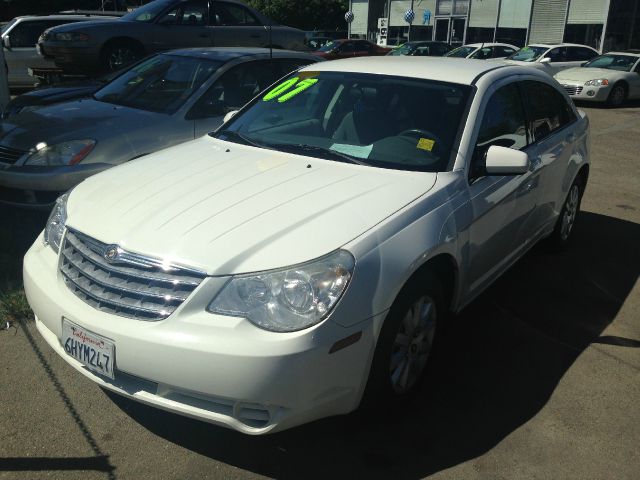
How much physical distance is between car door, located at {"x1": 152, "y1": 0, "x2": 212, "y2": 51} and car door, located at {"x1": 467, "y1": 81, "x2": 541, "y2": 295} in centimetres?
802

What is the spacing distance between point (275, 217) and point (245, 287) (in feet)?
1.40

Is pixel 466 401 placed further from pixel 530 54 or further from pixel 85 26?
pixel 530 54

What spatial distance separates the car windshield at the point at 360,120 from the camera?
136 inches

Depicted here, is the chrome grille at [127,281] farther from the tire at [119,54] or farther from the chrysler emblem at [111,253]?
the tire at [119,54]

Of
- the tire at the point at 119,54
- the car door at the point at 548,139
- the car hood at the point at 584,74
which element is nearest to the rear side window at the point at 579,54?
the car hood at the point at 584,74

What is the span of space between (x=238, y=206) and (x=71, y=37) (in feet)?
29.4

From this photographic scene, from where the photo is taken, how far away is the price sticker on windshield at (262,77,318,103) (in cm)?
419

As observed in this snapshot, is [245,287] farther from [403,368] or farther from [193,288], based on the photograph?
[403,368]

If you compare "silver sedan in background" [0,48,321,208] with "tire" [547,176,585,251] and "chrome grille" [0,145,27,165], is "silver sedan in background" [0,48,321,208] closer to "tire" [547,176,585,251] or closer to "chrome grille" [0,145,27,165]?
"chrome grille" [0,145,27,165]

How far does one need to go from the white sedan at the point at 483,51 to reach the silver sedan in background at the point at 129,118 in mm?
14225

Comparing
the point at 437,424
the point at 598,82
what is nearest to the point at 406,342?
the point at 437,424

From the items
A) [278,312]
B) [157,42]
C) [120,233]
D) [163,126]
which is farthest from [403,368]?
[157,42]

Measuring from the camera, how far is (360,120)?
3.74 meters

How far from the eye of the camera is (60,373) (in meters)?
3.32
